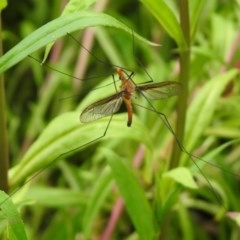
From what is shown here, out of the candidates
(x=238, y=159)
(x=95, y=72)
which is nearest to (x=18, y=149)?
(x=95, y=72)

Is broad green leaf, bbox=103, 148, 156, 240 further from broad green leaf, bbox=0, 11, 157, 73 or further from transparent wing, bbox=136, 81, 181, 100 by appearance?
broad green leaf, bbox=0, 11, 157, 73

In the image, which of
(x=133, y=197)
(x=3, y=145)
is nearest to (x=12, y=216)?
(x=3, y=145)

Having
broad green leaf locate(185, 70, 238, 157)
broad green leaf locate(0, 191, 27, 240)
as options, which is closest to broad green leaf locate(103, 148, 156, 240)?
broad green leaf locate(185, 70, 238, 157)

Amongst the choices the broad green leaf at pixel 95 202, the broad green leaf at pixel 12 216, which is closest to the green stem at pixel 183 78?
the broad green leaf at pixel 95 202

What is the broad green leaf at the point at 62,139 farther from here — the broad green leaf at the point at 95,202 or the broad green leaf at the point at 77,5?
the broad green leaf at the point at 77,5

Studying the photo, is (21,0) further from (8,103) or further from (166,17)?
(166,17)

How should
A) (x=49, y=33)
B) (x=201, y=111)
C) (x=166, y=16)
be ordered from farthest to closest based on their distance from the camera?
(x=201, y=111) < (x=166, y=16) < (x=49, y=33)

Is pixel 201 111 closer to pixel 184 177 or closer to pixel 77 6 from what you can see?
pixel 184 177
